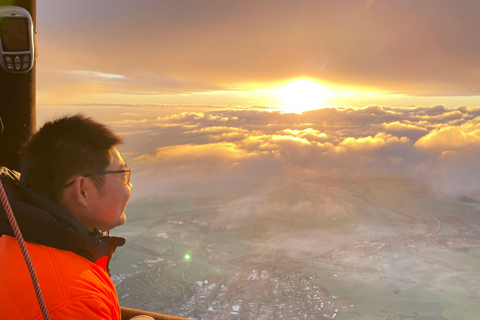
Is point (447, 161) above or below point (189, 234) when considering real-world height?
above

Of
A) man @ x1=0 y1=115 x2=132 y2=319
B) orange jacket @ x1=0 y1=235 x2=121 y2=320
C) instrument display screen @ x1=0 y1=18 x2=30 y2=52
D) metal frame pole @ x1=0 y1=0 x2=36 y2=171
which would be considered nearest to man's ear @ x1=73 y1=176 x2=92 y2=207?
man @ x1=0 y1=115 x2=132 y2=319

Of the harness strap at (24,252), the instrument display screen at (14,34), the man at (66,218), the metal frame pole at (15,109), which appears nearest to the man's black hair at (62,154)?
the man at (66,218)

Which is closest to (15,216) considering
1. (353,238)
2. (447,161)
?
(353,238)

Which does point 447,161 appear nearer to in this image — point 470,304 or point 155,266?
point 470,304

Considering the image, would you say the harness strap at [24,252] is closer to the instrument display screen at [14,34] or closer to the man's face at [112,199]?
the man's face at [112,199]

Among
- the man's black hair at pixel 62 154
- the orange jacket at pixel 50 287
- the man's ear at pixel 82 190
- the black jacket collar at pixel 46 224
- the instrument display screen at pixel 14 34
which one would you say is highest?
the instrument display screen at pixel 14 34

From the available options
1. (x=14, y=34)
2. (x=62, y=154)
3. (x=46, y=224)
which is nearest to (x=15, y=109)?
(x=14, y=34)

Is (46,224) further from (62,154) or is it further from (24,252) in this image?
(62,154)
